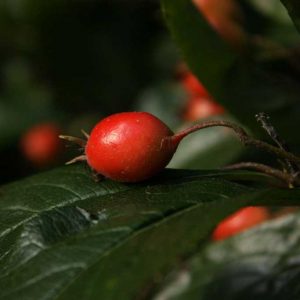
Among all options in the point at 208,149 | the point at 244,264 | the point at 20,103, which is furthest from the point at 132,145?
the point at 20,103

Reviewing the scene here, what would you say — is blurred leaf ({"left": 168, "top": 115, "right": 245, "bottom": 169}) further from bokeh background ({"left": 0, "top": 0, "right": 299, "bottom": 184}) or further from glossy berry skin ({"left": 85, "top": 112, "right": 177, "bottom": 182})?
glossy berry skin ({"left": 85, "top": 112, "right": 177, "bottom": 182})

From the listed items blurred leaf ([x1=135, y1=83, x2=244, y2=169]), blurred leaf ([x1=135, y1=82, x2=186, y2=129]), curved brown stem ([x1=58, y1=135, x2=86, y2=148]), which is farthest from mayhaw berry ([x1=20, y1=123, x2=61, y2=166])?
curved brown stem ([x1=58, y1=135, x2=86, y2=148])

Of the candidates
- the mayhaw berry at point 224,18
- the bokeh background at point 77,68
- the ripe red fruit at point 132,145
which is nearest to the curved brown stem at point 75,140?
the ripe red fruit at point 132,145

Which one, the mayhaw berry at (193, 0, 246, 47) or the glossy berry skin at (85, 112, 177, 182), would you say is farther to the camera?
the mayhaw berry at (193, 0, 246, 47)

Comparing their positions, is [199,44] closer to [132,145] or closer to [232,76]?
[232,76]

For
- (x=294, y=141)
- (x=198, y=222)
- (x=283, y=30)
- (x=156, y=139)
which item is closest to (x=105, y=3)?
(x=283, y=30)

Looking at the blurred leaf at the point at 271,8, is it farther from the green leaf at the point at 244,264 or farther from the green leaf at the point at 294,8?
the green leaf at the point at 294,8
